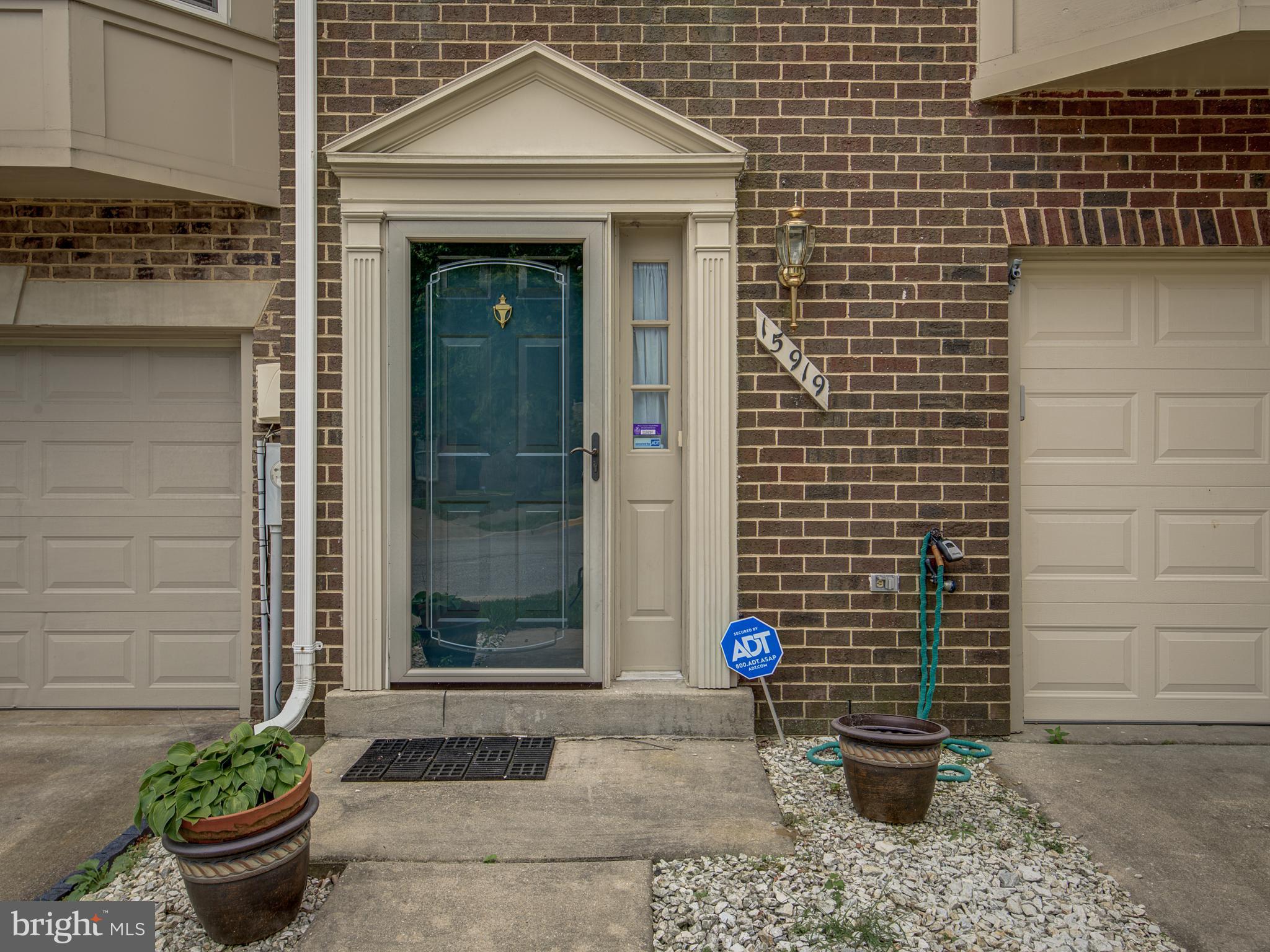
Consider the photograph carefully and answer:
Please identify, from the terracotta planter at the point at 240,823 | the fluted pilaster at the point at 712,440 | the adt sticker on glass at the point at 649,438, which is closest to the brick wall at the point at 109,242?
the adt sticker on glass at the point at 649,438

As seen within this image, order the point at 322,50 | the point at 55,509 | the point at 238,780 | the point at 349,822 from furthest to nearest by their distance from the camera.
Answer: the point at 55,509, the point at 322,50, the point at 349,822, the point at 238,780

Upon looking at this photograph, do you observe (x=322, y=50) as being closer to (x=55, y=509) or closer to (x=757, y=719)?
(x=55, y=509)

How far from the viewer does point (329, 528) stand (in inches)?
164

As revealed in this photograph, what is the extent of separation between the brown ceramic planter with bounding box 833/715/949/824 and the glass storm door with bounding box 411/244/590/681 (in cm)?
147

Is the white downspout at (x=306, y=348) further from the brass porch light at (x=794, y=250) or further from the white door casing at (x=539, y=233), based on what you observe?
the brass porch light at (x=794, y=250)

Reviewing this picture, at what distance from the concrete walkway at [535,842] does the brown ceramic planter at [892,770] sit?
13.6 inches

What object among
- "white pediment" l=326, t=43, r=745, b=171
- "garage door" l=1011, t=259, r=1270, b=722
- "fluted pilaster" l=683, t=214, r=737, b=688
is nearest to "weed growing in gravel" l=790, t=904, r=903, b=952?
"fluted pilaster" l=683, t=214, r=737, b=688

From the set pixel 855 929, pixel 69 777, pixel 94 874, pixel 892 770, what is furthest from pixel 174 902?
pixel 892 770

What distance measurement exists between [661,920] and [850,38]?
12.8 feet

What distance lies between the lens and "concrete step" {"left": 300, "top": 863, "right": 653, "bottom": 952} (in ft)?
8.05

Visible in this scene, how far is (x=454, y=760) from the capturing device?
3766 mm

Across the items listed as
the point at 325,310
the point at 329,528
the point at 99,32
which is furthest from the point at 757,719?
the point at 99,32

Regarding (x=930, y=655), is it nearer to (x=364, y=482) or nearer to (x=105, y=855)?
(x=364, y=482)

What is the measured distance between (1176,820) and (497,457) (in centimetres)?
320
